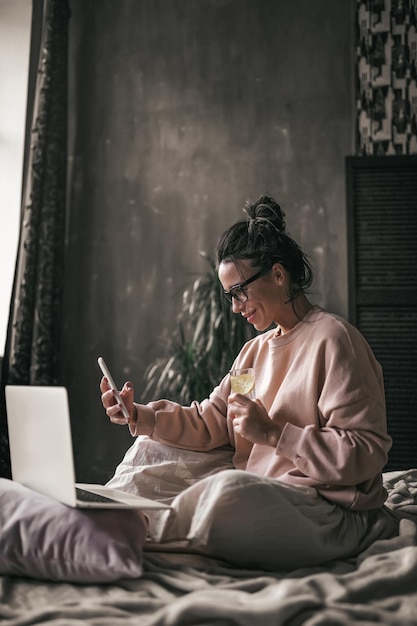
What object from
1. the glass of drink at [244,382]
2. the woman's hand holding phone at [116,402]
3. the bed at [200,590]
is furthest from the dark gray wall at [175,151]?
the bed at [200,590]

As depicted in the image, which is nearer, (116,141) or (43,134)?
(43,134)

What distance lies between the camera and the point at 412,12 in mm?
4379

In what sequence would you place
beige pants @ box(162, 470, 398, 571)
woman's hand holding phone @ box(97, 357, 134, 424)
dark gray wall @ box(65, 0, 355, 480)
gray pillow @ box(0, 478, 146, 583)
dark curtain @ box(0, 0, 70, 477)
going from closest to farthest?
gray pillow @ box(0, 478, 146, 583), beige pants @ box(162, 470, 398, 571), woman's hand holding phone @ box(97, 357, 134, 424), dark curtain @ box(0, 0, 70, 477), dark gray wall @ box(65, 0, 355, 480)

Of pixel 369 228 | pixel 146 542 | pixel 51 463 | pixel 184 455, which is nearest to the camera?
pixel 51 463

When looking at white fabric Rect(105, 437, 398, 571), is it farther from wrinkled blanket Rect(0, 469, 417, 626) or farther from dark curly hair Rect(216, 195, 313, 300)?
dark curly hair Rect(216, 195, 313, 300)

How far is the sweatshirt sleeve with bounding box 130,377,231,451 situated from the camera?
2158 mm

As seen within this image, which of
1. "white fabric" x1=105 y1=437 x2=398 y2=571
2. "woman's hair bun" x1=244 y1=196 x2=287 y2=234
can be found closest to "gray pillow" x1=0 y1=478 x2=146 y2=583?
"white fabric" x1=105 y1=437 x2=398 y2=571

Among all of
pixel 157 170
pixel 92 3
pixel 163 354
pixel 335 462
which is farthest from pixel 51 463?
pixel 92 3

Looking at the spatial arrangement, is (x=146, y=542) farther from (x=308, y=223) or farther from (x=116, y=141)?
(x=116, y=141)

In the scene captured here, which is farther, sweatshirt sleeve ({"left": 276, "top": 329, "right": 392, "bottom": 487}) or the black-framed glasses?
the black-framed glasses

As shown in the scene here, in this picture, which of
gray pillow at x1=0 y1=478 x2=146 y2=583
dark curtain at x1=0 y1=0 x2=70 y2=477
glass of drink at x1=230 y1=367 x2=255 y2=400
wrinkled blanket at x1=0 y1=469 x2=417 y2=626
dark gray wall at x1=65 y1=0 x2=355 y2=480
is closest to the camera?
wrinkled blanket at x1=0 y1=469 x2=417 y2=626

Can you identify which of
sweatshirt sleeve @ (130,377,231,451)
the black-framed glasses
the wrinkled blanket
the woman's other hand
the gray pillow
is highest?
the black-framed glasses

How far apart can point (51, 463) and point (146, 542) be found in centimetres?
30

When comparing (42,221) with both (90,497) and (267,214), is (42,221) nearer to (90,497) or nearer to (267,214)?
(267,214)
